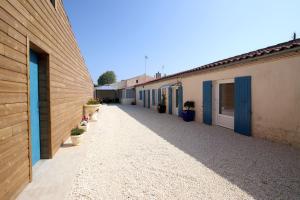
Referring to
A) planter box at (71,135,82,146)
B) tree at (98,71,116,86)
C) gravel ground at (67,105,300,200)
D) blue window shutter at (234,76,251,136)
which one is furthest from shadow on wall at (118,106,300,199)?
tree at (98,71,116,86)

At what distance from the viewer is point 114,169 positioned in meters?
4.09

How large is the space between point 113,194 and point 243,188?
6.92 ft

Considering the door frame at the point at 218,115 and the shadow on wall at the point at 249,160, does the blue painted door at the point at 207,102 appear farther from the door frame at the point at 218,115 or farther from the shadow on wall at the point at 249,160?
the shadow on wall at the point at 249,160

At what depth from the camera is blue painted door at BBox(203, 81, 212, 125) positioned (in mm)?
9289

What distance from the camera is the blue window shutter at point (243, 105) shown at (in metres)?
6.99

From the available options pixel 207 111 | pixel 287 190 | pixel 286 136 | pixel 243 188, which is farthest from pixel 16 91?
pixel 207 111

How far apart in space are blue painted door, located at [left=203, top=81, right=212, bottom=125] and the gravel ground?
2.94m

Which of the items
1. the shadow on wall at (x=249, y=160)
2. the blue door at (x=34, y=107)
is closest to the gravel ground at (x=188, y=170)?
the shadow on wall at (x=249, y=160)

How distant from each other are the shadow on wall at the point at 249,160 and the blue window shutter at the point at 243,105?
45 cm

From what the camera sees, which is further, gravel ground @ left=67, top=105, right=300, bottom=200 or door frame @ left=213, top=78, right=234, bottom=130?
door frame @ left=213, top=78, right=234, bottom=130

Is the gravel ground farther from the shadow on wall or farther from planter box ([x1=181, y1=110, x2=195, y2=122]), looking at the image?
planter box ([x1=181, y1=110, x2=195, y2=122])

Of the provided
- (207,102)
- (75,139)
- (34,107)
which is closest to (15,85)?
(34,107)

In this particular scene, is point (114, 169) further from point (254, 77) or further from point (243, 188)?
point (254, 77)

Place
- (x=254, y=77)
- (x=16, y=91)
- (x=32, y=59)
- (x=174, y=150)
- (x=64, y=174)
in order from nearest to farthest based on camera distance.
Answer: (x=16, y=91) → (x=64, y=174) → (x=32, y=59) → (x=174, y=150) → (x=254, y=77)
